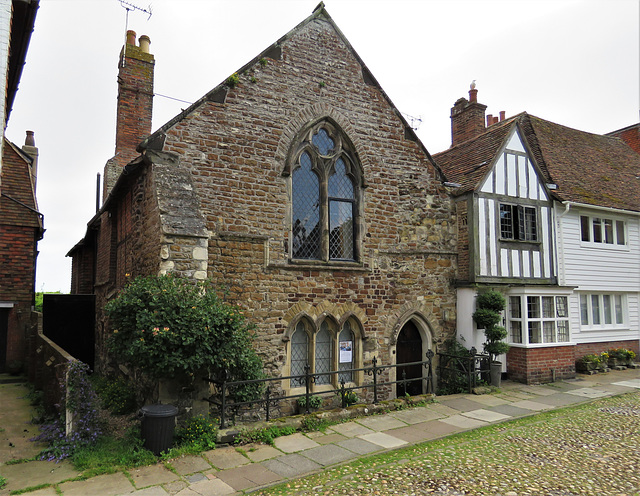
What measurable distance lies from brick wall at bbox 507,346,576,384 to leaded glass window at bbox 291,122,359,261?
19.3 ft

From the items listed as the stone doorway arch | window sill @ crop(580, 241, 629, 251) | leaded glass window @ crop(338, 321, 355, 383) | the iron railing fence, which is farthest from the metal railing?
window sill @ crop(580, 241, 629, 251)

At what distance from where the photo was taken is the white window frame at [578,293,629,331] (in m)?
15.6

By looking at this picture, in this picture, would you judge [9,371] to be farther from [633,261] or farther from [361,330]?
[633,261]

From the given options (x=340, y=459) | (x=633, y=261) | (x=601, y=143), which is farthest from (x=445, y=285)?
(x=601, y=143)

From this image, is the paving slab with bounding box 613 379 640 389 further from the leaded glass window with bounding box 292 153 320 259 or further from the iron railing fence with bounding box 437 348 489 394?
the leaded glass window with bounding box 292 153 320 259

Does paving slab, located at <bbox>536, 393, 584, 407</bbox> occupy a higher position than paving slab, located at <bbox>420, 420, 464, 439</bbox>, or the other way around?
paving slab, located at <bbox>420, 420, 464, 439</bbox>

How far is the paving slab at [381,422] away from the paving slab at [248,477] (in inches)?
105

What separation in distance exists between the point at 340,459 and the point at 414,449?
1.32 meters

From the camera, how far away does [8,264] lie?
567 inches

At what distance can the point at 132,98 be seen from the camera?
14.3 meters

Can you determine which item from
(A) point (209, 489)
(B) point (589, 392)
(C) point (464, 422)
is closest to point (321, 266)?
(C) point (464, 422)

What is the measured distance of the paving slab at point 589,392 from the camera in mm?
11192

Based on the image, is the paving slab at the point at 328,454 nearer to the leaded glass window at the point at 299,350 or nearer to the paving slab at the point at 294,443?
the paving slab at the point at 294,443

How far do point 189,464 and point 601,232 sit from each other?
52.1 feet
